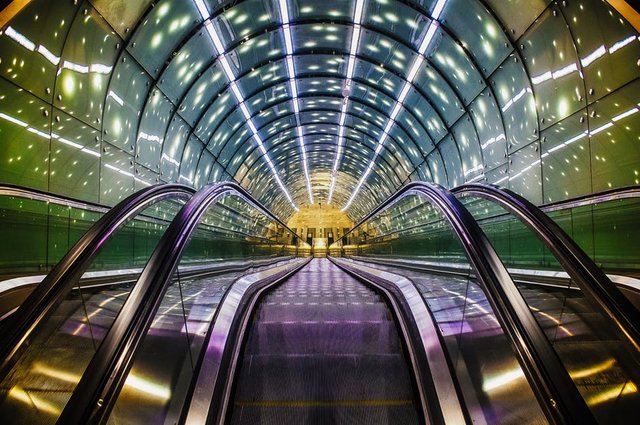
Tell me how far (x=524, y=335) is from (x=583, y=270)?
47 centimetres

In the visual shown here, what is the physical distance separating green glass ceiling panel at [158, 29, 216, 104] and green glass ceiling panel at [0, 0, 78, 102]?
127 inches

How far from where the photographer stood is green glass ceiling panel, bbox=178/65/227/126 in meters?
11.3

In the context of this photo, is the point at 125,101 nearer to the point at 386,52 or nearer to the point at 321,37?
the point at 321,37

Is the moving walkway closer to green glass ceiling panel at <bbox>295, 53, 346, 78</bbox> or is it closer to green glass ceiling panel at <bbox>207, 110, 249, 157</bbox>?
green glass ceiling panel at <bbox>295, 53, 346, 78</bbox>

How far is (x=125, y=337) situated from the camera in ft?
6.23

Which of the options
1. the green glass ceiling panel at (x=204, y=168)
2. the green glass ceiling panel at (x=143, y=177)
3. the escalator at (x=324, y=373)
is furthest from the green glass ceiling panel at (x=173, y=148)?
the escalator at (x=324, y=373)

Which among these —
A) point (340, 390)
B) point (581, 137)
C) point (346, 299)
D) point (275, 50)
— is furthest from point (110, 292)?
point (275, 50)

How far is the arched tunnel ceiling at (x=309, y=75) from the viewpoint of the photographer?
256 inches

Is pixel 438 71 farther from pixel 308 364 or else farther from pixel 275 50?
pixel 308 364

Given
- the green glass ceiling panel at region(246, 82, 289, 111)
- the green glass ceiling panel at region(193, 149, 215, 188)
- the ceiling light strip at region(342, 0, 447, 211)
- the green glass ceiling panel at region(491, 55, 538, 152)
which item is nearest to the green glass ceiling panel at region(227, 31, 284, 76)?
the green glass ceiling panel at region(246, 82, 289, 111)

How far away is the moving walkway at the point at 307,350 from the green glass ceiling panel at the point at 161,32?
5717 mm

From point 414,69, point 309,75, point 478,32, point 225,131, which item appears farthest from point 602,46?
point 225,131

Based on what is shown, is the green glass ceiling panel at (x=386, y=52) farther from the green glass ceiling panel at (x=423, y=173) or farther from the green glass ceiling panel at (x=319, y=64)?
the green glass ceiling panel at (x=423, y=173)

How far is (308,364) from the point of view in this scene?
320 cm
